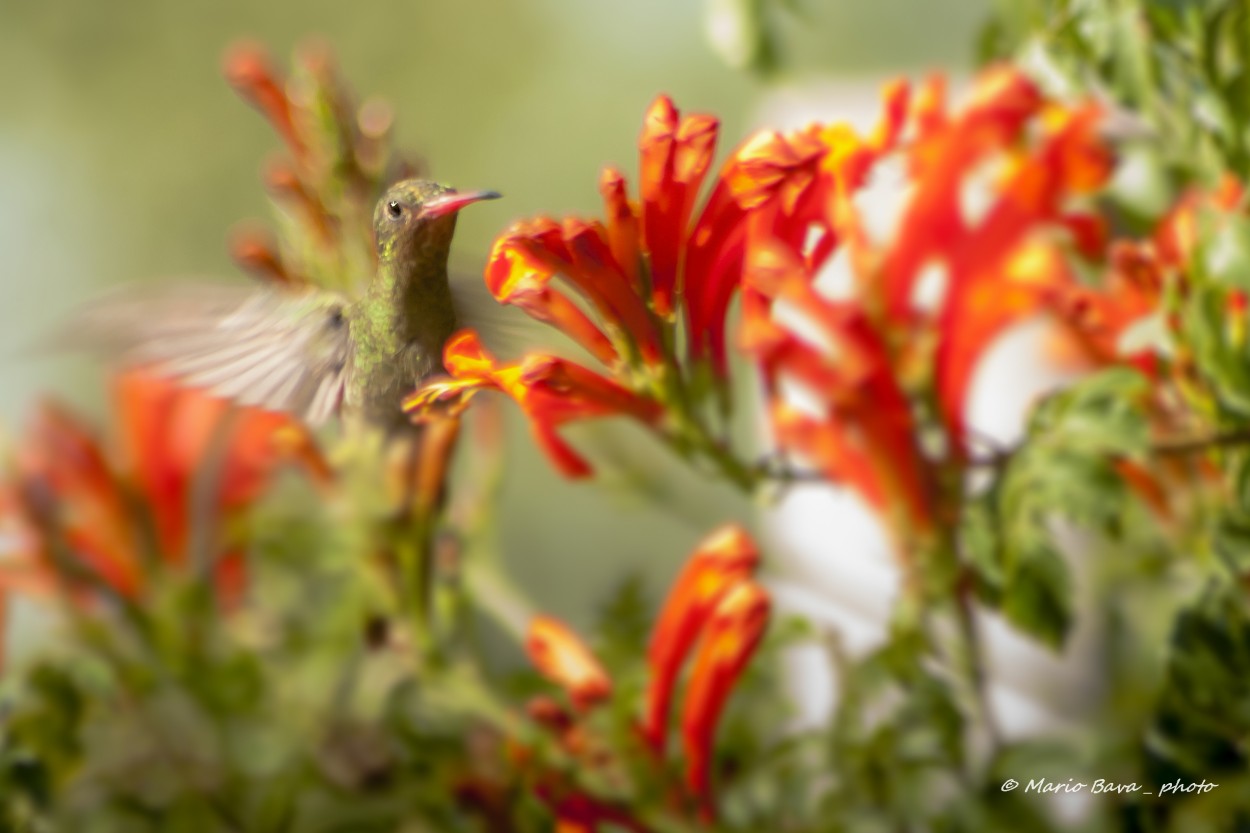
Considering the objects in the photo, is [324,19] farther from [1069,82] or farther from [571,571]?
[1069,82]

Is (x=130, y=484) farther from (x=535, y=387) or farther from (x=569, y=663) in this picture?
(x=535, y=387)

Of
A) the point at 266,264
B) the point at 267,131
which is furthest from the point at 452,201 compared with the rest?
the point at 267,131

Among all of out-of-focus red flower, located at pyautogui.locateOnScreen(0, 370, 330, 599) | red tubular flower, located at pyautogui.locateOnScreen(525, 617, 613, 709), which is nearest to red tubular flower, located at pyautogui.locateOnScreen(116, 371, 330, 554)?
out-of-focus red flower, located at pyautogui.locateOnScreen(0, 370, 330, 599)

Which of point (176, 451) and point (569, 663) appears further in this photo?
point (176, 451)

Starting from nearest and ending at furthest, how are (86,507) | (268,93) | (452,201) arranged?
(452,201)
(268,93)
(86,507)

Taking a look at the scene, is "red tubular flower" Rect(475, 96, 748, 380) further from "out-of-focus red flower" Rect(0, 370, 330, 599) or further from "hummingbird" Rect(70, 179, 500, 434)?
"out-of-focus red flower" Rect(0, 370, 330, 599)

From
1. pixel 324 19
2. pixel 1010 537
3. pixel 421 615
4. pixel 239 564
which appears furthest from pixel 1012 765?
pixel 324 19

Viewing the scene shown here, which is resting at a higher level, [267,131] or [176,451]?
[267,131]
